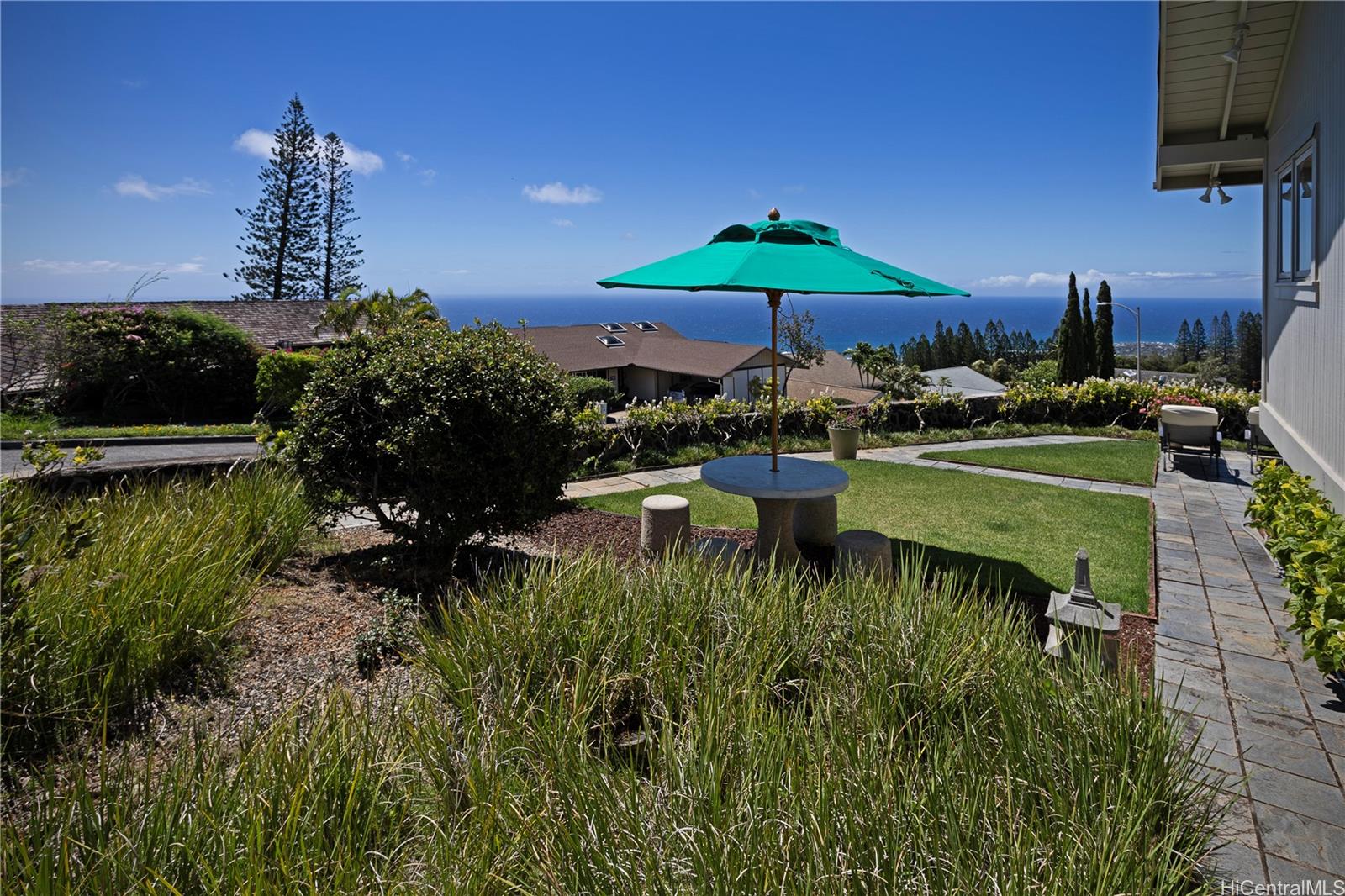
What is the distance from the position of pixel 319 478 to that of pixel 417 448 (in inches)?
35.5

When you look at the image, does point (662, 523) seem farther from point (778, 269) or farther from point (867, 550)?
point (778, 269)

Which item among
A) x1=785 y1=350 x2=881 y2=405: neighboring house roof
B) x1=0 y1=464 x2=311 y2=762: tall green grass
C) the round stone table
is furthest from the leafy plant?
x1=785 y1=350 x2=881 y2=405: neighboring house roof

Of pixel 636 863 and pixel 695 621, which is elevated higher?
pixel 695 621

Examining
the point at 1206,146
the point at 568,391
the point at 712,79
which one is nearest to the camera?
the point at 568,391

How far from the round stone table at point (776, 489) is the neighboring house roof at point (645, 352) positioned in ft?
102

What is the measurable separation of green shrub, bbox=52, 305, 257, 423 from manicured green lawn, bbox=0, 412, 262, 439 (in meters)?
1.65

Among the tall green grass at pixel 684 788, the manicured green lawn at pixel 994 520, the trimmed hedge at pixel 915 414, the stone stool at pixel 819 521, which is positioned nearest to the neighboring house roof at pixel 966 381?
the trimmed hedge at pixel 915 414

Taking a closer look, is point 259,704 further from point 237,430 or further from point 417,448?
point 237,430

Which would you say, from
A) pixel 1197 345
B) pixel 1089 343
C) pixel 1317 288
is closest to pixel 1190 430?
pixel 1317 288

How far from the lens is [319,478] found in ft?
17.4

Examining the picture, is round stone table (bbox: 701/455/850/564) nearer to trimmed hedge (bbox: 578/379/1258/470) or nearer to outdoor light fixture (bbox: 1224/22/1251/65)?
trimmed hedge (bbox: 578/379/1258/470)

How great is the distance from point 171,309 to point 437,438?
22.7m

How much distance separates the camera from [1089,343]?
28.4 m

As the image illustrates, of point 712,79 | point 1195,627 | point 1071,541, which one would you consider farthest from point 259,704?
point 712,79
